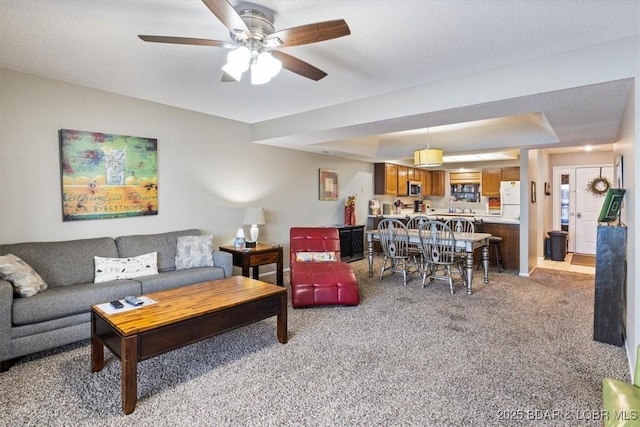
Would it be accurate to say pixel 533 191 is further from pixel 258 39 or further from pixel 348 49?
pixel 258 39

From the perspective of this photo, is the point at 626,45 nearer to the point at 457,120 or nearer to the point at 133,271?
the point at 457,120

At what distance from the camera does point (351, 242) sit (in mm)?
6789

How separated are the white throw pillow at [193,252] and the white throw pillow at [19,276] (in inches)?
52.3

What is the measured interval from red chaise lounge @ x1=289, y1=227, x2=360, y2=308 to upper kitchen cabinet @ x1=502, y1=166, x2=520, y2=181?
206 inches

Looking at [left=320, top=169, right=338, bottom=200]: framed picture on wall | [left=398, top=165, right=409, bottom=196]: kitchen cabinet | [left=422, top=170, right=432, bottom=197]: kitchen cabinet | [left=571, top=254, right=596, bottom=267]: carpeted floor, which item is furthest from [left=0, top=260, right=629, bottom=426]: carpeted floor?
[left=422, top=170, right=432, bottom=197]: kitchen cabinet

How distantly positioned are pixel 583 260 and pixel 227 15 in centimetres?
794

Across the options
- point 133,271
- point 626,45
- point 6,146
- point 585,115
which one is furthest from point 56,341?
point 585,115

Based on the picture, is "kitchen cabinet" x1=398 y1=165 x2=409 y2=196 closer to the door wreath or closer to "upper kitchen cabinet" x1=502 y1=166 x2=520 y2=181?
"upper kitchen cabinet" x1=502 y1=166 x2=520 y2=181

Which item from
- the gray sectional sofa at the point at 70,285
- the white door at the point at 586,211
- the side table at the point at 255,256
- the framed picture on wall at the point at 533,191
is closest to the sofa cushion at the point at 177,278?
the gray sectional sofa at the point at 70,285

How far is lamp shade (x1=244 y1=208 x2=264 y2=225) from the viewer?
15.8ft

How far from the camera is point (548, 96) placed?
108 inches

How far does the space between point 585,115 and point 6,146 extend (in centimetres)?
553

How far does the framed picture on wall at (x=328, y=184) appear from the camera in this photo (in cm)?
657

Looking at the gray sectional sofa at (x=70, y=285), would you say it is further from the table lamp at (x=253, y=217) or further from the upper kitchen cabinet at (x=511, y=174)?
the upper kitchen cabinet at (x=511, y=174)
